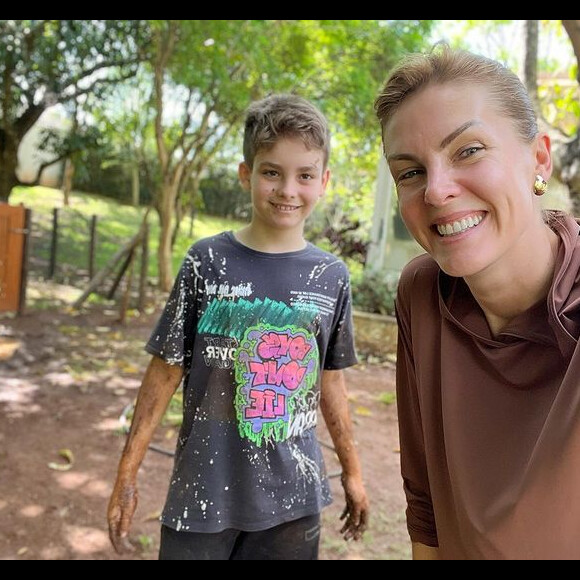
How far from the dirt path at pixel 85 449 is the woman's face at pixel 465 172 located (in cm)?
250

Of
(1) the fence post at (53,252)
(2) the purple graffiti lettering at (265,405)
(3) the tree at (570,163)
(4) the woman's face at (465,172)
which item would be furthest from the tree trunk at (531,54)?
(1) the fence post at (53,252)

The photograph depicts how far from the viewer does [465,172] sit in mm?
934

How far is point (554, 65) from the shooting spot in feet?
27.6

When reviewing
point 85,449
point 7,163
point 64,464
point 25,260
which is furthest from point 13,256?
point 64,464

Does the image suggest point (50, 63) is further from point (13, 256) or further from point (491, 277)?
point (491, 277)

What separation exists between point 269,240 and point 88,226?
10.4 metres

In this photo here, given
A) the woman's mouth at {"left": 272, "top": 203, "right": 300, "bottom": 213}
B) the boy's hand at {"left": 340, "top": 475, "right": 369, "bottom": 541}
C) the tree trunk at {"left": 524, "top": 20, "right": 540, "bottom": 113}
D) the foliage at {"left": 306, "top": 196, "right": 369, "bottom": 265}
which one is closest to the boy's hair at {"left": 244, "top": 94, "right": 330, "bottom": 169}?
the woman's mouth at {"left": 272, "top": 203, "right": 300, "bottom": 213}

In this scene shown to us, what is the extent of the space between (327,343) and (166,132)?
9.99 metres

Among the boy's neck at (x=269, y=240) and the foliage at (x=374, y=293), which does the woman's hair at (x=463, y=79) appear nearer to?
the boy's neck at (x=269, y=240)

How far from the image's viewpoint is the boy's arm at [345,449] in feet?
6.24

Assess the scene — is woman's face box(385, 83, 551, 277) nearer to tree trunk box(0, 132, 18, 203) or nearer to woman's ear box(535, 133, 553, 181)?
woman's ear box(535, 133, 553, 181)

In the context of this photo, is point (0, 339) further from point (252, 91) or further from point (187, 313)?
point (187, 313)

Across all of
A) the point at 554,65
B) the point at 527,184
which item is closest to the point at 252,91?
the point at 554,65

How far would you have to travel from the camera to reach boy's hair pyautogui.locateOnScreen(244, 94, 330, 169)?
1739 mm
